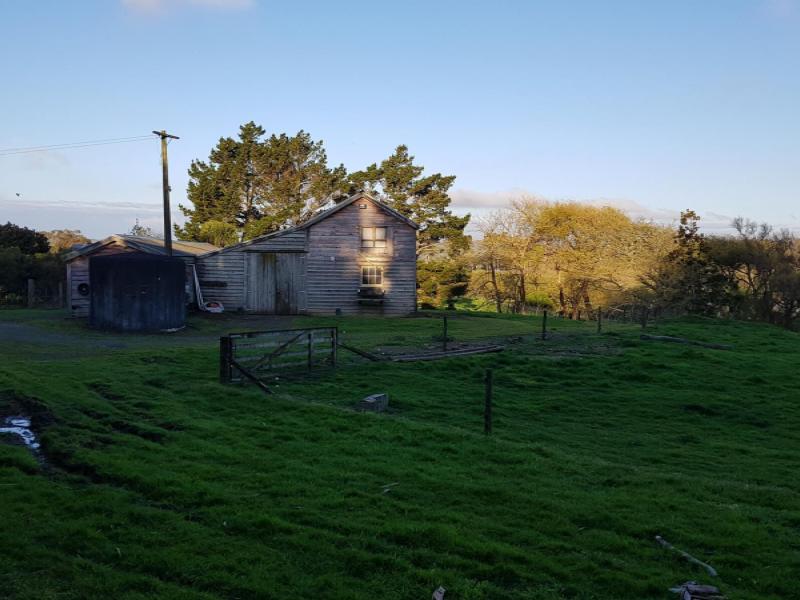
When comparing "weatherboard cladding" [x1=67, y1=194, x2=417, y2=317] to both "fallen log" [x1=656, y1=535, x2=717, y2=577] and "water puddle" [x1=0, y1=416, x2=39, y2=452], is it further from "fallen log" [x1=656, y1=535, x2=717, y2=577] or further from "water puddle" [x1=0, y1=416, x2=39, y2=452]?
"fallen log" [x1=656, y1=535, x2=717, y2=577]

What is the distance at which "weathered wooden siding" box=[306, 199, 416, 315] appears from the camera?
37.1 meters

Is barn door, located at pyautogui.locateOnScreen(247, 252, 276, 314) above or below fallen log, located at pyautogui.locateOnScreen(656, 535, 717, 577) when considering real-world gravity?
A: above

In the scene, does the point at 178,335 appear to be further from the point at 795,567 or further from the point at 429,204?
the point at 429,204

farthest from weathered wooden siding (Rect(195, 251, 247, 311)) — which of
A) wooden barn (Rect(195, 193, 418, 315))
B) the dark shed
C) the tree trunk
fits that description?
the tree trunk

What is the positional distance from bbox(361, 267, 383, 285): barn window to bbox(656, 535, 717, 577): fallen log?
3102 cm

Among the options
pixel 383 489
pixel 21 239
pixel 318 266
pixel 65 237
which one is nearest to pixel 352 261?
pixel 318 266

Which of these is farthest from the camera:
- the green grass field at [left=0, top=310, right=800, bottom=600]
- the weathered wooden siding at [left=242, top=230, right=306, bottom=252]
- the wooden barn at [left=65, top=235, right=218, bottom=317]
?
the weathered wooden siding at [left=242, top=230, right=306, bottom=252]

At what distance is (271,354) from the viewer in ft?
53.1

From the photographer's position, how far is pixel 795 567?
6.29m

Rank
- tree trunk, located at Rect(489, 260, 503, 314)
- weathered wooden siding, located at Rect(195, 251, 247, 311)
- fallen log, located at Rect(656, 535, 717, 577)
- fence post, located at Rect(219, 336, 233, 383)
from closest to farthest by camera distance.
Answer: fallen log, located at Rect(656, 535, 717, 577) → fence post, located at Rect(219, 336, 233, 383) → weathered wooden siding, located at Rect(195, 251, 247, 311) → tree trunk, located at Rect(489, 260, 503, 314)

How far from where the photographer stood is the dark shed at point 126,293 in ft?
88.0

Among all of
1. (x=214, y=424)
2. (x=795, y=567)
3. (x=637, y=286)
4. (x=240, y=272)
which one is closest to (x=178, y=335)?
(x=240, y=272)

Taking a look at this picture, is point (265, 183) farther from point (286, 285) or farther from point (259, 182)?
point (286, 285)

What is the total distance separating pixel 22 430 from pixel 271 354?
7.07 m
